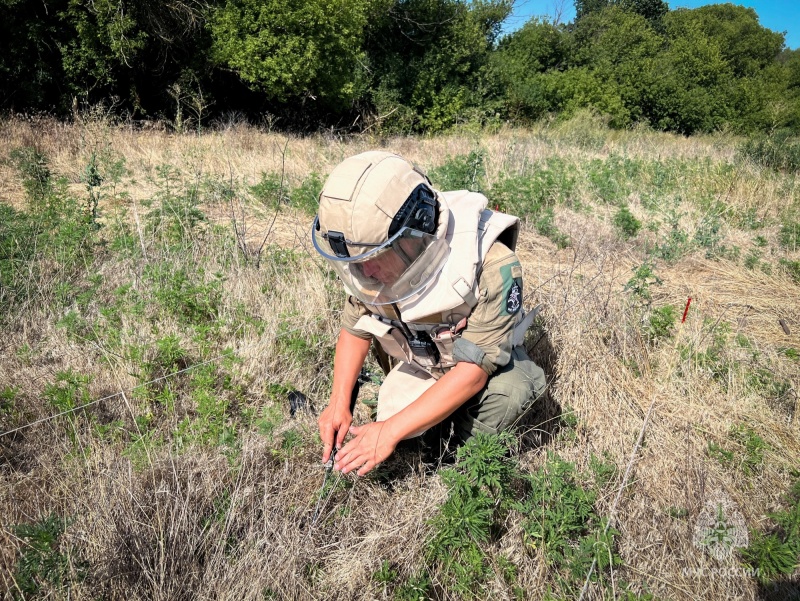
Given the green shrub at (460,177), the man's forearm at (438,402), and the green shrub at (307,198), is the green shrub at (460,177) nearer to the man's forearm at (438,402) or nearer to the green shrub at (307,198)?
the green shrub at (307,198)

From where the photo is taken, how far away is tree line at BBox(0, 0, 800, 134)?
1160 cm

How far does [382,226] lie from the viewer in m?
1.87

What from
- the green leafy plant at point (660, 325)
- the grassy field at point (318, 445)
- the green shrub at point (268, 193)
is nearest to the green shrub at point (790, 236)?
the grassy field at point (318, 445)

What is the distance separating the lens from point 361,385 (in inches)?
118

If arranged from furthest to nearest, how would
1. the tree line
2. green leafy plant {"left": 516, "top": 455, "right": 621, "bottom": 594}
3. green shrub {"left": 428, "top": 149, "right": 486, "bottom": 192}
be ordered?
1. the tree line
2. green shrub {"left": 428, "top": 149, "right": 486, "bottom": 192}
3. green leafy plant {"left": 516, "top": 455, "right": 621, "bottom": 594}

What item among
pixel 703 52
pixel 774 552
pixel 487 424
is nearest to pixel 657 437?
pixel 774 552

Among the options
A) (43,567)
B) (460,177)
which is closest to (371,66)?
(460,177)

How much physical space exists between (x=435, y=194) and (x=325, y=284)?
181 centimetres

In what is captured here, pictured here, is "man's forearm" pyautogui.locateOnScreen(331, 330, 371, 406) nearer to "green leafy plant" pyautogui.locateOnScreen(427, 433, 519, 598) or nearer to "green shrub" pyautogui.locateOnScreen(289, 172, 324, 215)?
"green leafy plant" pyautogui.locateOnScreen(427, 433, 519, 598)

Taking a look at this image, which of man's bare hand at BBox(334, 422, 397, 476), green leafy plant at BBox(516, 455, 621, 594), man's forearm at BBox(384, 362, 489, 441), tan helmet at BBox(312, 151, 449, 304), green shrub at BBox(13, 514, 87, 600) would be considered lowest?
green shrub at BBox(13, 514, 87, 600)

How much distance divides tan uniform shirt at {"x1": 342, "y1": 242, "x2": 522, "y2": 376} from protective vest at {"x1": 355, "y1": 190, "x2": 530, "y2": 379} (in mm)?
39

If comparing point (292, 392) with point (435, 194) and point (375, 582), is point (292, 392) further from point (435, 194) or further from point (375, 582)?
point (435, 194)

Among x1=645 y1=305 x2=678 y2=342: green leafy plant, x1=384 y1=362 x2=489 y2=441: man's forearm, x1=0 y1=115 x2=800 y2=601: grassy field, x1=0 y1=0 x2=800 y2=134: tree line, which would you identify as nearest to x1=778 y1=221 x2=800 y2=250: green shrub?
x1=0 y1=115 x2=800 y2=601: grassy field

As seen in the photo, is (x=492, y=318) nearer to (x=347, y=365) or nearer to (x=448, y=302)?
(x=448, y=302)
